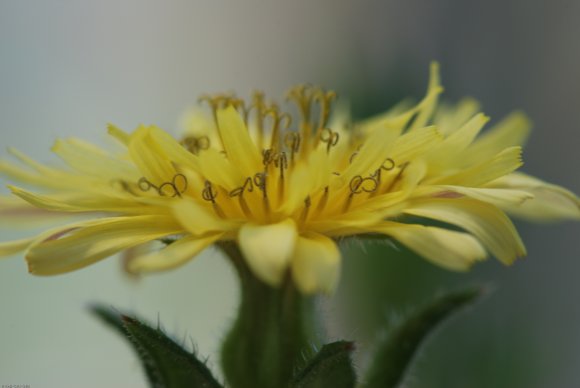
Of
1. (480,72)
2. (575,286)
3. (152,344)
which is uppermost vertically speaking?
(152,344)

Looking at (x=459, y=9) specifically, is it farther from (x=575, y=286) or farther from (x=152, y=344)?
(x=152, y=344)

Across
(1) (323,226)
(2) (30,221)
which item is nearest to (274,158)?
(1) (323,226)

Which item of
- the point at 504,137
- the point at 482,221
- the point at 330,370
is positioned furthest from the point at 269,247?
the point at 504,137

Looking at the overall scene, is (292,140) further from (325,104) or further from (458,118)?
(458,118)

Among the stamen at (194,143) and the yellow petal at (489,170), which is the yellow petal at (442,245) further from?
the stamen at (194,143)

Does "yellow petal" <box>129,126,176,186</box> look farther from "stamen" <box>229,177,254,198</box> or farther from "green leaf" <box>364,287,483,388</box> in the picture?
"green leaf" <box>364,287,483,388</box>

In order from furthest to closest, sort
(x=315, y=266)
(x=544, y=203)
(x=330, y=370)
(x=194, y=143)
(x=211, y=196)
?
(x=194, y=143) → (x=544, y=203) → (x=211, y=196) → (x=330, y=370) → (x=315, y=266)

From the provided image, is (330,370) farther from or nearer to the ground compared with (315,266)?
nearer to the ground
